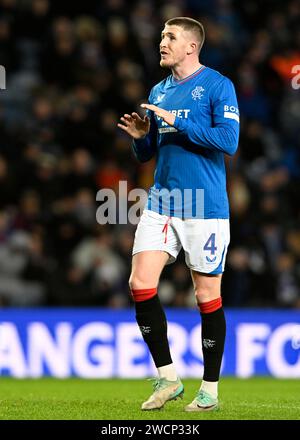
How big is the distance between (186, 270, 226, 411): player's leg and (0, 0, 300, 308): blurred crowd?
526 centimetres

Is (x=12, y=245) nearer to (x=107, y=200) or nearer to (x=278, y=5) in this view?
(x=107, y=200)

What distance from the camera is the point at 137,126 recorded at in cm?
671

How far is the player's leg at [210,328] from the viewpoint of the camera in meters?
6.56

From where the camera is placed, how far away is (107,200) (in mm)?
12391

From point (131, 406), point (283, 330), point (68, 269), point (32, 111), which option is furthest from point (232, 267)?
point (131, 406)

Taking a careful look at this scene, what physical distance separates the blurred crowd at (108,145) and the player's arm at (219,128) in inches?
219

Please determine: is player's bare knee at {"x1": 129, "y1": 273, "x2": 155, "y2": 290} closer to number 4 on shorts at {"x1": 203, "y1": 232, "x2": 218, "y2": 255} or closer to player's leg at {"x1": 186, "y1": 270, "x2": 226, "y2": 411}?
player's leg at {"x1": 186, "y1": 270, "x2": 226, "y2": 411}

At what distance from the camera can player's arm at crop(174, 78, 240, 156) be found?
6395 millimetres

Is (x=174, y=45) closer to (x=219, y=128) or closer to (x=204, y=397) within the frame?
(x=219, y=128)

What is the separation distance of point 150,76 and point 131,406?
8.21m

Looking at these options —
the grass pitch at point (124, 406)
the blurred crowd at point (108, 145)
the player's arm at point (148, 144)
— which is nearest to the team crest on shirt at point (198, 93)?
the player's arm at point (148, 144)

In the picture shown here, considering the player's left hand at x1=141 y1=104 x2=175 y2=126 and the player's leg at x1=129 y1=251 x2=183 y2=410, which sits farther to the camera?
the player's leg at x1=129 y1=251 x2=183 y2=410

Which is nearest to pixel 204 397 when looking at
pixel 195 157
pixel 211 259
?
pixel 211 259

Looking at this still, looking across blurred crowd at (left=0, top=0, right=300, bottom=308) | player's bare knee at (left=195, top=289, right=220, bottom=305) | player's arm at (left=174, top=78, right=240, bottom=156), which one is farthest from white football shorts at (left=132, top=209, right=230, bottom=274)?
blurred crowd at (left=0, top=0, right=300, bottom=308)
